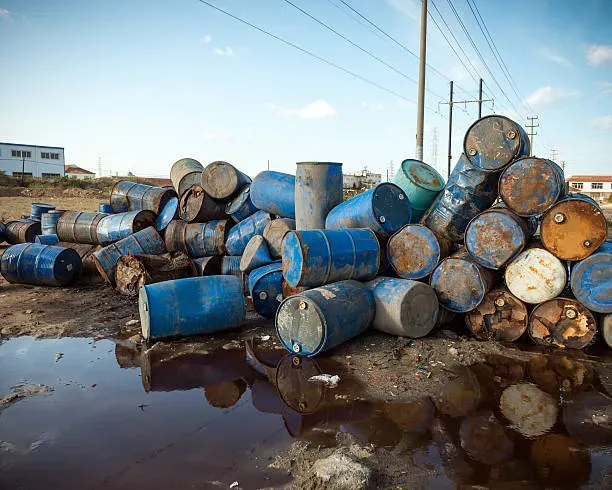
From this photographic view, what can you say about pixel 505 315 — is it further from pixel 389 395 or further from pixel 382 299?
pixel 389 395

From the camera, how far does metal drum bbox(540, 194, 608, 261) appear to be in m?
4.79

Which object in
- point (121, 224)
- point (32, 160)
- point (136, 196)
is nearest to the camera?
point (121, 224)

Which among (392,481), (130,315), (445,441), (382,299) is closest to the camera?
(392,481)

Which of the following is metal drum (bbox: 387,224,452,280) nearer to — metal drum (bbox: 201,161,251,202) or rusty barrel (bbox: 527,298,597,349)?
rusty barrel (bbox: 527,298,597,349)

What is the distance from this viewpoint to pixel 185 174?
26.9ft

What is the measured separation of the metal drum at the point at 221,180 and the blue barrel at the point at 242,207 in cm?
14

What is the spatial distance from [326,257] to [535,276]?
7.44 feet

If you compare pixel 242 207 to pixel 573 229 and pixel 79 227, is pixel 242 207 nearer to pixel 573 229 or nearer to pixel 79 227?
pixel 79 227

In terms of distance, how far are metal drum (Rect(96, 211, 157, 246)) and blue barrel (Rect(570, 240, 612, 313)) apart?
6350mm

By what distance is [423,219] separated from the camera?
6.21m

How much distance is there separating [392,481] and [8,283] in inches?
292

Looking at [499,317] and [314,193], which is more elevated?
[314,193]

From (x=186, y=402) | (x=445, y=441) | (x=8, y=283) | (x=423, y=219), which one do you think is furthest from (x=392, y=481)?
(x=8, y=283)

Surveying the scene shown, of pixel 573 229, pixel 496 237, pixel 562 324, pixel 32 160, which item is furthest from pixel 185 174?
pixel 32 160
